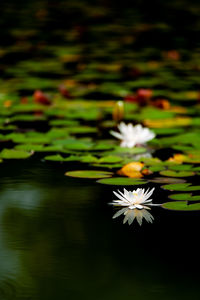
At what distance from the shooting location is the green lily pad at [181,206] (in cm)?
158

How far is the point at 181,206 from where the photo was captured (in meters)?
1.60

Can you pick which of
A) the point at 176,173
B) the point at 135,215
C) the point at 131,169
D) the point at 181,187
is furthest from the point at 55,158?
the point at 135,215

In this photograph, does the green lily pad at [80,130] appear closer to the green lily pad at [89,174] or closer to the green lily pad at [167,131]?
the green lily pad at [167,131]

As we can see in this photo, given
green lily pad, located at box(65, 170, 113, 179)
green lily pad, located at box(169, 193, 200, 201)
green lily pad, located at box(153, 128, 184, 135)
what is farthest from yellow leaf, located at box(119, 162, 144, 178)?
green lily pad, located at box(153, 128, 184, 135)

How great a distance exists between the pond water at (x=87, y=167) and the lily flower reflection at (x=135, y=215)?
23 mm

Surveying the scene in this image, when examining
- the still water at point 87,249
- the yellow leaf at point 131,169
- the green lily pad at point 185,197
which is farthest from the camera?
the yellow leaf at point 131,169

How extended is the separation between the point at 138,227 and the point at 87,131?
3.93 feet

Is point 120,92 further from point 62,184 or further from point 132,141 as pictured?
point 62,184

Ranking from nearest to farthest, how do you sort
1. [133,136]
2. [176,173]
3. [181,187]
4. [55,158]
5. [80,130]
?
[181,187] < [176,173] < [55,158] < [133,136] < [80,130]

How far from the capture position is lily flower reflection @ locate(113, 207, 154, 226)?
151 cm

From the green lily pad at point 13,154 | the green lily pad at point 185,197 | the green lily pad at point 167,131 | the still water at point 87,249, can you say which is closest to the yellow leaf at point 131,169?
the still water at point 87,249

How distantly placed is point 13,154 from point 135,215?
2.48 ft

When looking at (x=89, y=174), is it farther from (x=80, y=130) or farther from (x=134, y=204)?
(x=80, y=130)

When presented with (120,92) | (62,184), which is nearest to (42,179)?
(62,184)
